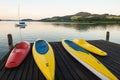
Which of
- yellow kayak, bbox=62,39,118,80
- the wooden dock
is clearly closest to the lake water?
the wooden dock

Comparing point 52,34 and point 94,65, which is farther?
point 52,34

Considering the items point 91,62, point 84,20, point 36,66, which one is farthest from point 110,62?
point 84,20

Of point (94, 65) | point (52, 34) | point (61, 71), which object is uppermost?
point (94, 65)

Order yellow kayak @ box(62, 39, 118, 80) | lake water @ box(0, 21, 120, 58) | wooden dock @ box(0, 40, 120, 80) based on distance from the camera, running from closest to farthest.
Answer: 1. yellow kayak @ box(62, 39, 118, 80)
2. wooden dock @ box(0, 40, 120, 80)
3. lake water @ box(0, 21, 120, 58)

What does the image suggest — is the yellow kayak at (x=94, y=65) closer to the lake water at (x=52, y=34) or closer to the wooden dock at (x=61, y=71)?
the wooden dock at (x=61, y=71)

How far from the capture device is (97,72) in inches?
200

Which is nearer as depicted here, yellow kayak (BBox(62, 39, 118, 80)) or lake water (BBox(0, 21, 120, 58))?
yellow kayak (BBox(62, 39, 118, 80))

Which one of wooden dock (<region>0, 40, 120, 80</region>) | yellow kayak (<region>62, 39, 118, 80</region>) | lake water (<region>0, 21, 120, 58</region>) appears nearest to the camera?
yellow kayak (<region>62, 39, 118, 80</region>)

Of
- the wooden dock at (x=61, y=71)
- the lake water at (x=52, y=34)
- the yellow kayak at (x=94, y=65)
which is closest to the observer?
the yellow kayak at (x=94, y=65)

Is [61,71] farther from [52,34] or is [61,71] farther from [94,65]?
[52,34]

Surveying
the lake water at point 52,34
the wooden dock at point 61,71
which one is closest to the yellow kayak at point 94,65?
the wooden dock at point 61,71

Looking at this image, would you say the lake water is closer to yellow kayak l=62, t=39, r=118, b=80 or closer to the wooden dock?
the wooden dock

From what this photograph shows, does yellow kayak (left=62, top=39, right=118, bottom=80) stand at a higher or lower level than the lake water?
higher

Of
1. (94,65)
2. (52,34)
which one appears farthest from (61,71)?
(52,34)
